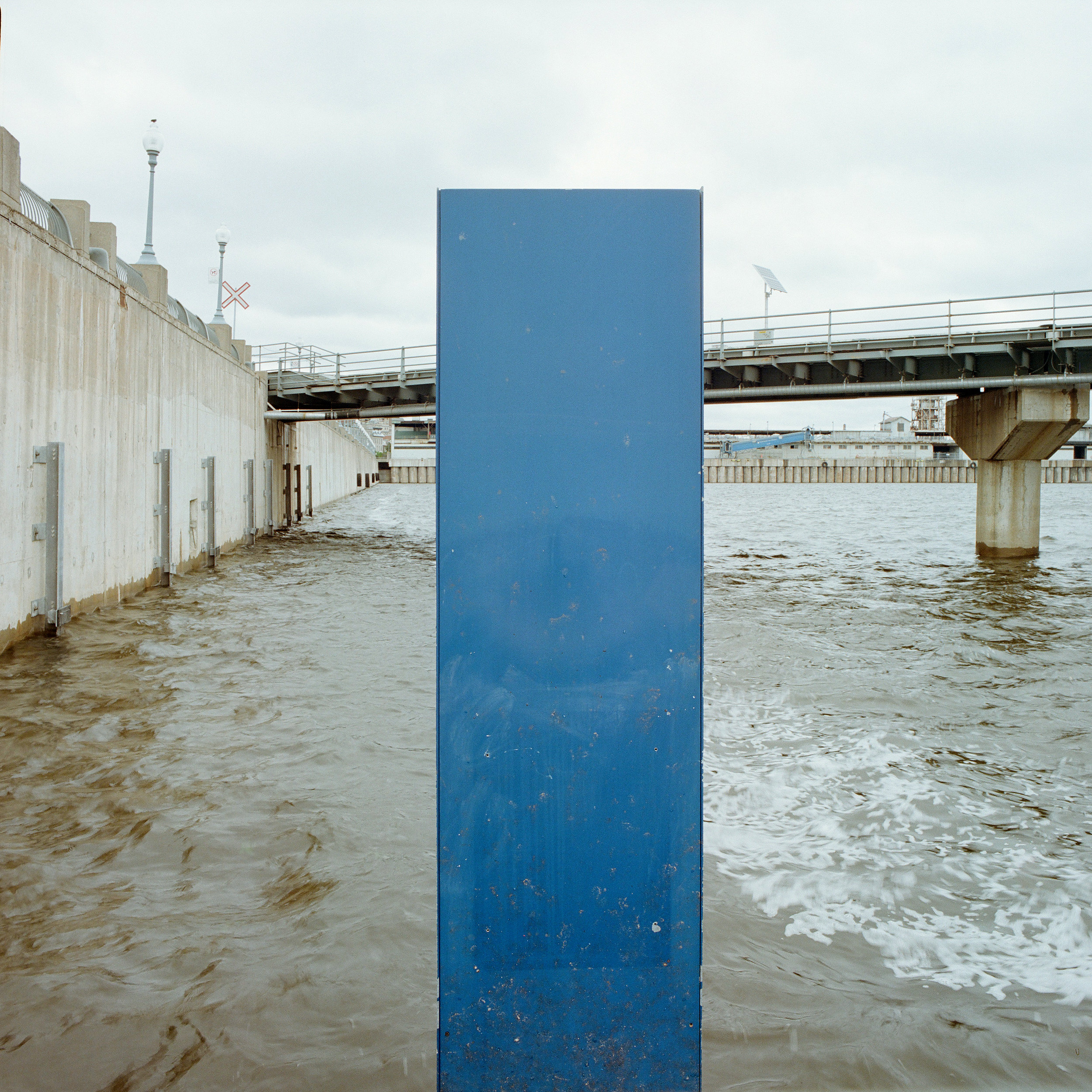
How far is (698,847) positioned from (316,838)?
12.2ft

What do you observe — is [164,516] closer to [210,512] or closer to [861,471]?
[210,512]

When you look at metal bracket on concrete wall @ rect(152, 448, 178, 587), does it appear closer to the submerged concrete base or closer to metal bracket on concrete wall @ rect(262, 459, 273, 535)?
metal bracket on concrete wall @ rect(262, 459, 273, 535)

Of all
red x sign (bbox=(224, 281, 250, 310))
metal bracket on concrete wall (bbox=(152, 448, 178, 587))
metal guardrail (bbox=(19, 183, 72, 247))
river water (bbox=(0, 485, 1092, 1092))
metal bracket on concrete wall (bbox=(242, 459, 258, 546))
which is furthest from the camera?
red x sign (bbox=(224, 281, 250, 310))

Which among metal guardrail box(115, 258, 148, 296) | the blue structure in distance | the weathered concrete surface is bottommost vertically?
the weathered concrete surface

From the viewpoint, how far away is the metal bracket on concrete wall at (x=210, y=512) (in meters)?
21.7

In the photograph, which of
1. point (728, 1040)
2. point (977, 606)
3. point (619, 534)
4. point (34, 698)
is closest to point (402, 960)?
point (728, 1040)

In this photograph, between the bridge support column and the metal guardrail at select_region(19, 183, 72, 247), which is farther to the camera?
the bridge support column

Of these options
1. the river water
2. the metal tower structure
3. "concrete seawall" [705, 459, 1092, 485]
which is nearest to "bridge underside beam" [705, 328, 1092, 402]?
the river water

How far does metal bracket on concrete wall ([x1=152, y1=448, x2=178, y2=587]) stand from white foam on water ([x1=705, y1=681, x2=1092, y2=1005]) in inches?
500

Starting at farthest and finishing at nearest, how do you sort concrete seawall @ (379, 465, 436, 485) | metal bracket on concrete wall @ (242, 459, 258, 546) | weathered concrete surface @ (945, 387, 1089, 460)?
1. concrete seawall @ (379, 465, 436, 485)
2. metal bracket on concrete wall @ (242, 459, 258, 546)
3. weathered concrete surface @ (945, 387, 1089, 460)

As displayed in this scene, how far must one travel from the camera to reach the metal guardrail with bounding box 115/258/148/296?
16.1 metres

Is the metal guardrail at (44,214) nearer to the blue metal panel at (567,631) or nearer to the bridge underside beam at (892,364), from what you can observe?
the blue metal panel at (567,631)

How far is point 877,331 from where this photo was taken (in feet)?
86.4

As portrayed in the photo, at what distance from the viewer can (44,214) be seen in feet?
40.6
